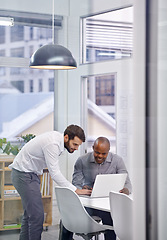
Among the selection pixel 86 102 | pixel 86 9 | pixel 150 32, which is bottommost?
pixel 86 102

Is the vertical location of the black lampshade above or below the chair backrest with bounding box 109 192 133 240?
above

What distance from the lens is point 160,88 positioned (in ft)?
3.94

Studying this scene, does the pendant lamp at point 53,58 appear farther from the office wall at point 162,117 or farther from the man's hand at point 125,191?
the man's hand at point 125,191

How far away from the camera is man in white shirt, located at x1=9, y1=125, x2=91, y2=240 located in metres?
1.50

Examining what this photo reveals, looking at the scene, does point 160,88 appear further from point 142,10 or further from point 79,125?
point 79,125

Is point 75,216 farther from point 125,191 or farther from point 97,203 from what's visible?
point 125,191

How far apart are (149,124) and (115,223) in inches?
14.4

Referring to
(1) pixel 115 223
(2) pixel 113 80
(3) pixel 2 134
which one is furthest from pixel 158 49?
(3) pixel 2 134

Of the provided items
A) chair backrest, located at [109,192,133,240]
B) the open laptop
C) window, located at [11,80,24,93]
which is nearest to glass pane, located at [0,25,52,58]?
window, located at [11,80,24,93]

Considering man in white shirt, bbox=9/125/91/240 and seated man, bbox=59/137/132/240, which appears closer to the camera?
seated man, bbox=59/137/132/240

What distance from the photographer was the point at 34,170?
1559mm

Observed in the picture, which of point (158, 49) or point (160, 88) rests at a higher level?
point (158, 49)

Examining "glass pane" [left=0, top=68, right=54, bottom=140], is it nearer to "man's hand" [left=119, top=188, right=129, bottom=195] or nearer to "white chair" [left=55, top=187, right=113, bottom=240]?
"white chair" [left=55, top=187, right=113, bottom=240]

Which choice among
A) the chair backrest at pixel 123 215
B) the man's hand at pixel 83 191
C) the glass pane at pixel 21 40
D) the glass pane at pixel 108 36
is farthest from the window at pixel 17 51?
the chair backrest at pixel 123 215
